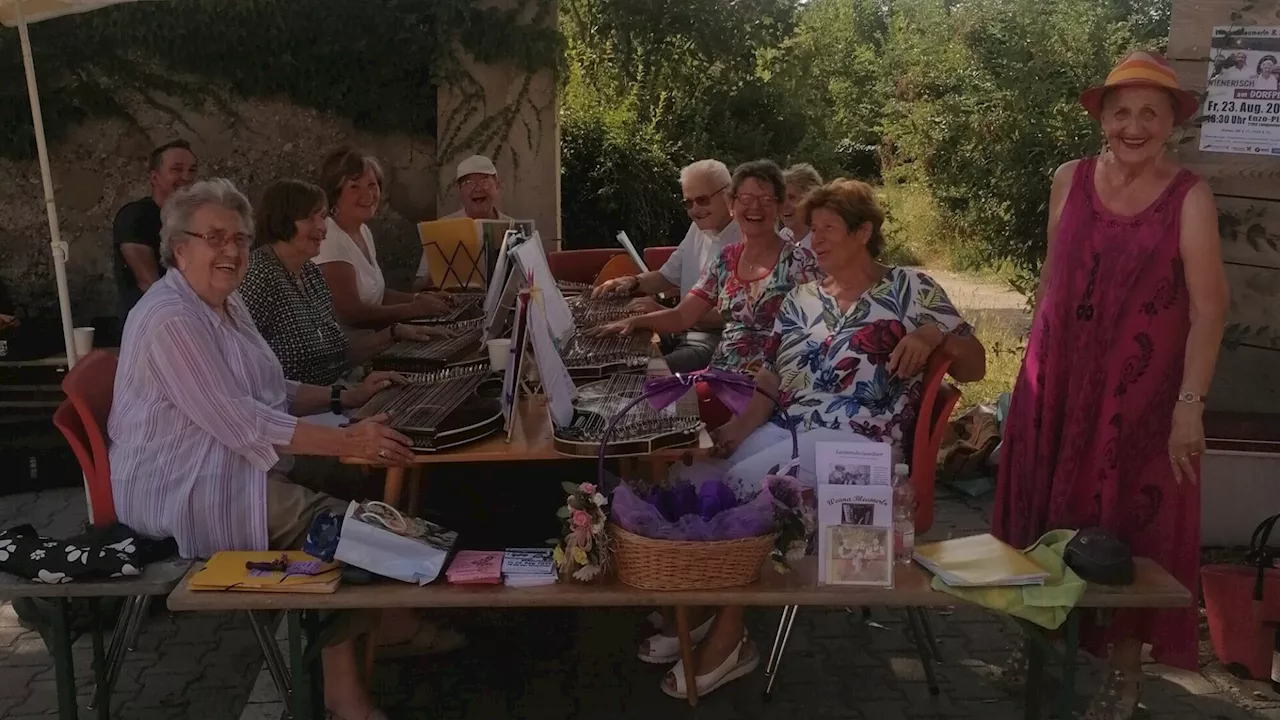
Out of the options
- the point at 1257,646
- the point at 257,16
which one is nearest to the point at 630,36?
the point at 257,16

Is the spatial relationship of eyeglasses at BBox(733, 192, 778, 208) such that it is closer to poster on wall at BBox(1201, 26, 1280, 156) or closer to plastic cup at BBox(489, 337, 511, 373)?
plastic cup at BBox(489, 337, 511, 373)

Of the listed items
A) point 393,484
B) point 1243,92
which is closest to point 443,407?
point 393,484

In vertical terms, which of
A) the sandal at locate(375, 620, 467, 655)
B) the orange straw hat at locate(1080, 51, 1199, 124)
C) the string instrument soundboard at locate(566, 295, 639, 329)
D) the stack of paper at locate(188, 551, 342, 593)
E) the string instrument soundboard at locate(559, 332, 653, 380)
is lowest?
the sandal at locate(375, 620, 467, 655)

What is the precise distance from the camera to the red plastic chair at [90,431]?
117 inches

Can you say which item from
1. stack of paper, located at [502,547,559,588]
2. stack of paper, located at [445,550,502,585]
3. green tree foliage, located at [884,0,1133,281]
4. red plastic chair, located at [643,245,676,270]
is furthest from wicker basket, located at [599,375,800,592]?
green tree foliage, located at [884,0,1133,281]

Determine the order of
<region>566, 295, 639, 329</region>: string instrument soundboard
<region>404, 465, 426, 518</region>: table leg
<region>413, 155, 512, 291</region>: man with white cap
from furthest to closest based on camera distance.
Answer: <region>413, 155, 512, 291</region>: man with white cap → <region>566, 295, 639, 329</region>: string instrument soundboard → <region>404, 465, 426, 518</region>: table leg

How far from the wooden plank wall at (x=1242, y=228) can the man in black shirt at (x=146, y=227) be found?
179 inches

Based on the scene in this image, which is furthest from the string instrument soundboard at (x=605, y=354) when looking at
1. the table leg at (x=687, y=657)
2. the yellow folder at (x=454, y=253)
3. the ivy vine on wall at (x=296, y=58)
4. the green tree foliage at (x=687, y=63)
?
the green tree foliage at (x=687, y=63)

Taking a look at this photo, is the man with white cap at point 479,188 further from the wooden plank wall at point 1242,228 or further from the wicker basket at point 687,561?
the wicker basket at point 687,561

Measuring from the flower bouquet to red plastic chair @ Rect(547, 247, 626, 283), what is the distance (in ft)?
12.8

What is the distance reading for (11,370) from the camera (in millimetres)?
5473

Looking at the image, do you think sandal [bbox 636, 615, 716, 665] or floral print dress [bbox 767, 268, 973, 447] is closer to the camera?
floral print dress [bbox 767, 268, 973, 447]

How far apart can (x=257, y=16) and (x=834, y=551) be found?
6046mm

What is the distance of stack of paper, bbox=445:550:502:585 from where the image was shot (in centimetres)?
262
